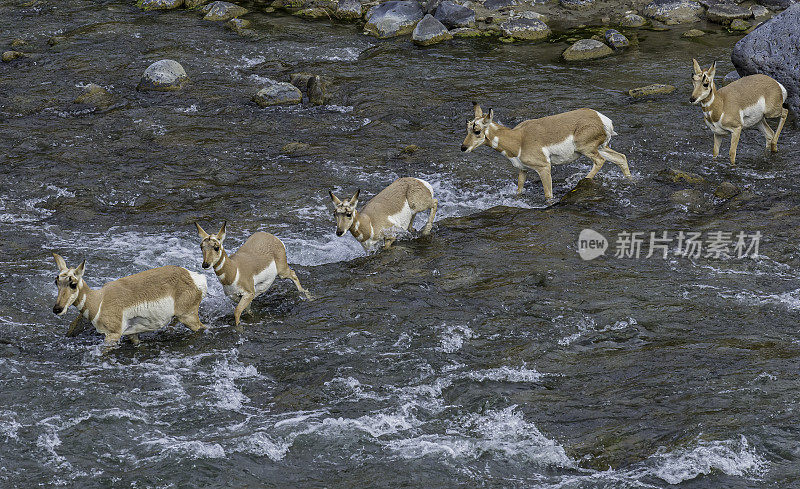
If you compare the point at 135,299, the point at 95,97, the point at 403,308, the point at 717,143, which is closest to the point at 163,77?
the point at 95,97

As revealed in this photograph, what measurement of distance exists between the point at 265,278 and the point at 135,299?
1772 millimetres

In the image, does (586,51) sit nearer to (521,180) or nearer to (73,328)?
(521,180)

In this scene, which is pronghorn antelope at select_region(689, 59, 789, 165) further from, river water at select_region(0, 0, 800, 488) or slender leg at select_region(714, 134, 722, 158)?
river water at select_region(0, 0, 800, 488)

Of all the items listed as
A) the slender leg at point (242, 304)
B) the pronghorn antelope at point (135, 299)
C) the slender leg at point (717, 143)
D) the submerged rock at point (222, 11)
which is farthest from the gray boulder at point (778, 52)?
the submerged rock at point (222, 11)

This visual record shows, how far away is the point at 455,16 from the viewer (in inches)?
953

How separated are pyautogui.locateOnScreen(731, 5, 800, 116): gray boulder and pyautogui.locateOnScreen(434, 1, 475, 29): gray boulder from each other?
8489 mm

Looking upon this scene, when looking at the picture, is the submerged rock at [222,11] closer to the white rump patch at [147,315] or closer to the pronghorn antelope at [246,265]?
the pronghorn antelope at [246,265]

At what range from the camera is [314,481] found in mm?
8172

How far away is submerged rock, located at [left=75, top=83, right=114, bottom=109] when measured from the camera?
19.5 m

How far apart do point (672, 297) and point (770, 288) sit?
130 centimetres

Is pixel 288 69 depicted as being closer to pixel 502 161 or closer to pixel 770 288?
pixel 502 161

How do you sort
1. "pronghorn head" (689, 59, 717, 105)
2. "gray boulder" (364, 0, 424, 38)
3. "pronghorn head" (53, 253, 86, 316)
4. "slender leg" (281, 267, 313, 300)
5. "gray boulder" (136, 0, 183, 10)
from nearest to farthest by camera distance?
1. "pronghorn head" (53, 253, 86, 316)
2. "slender leg" (281, 267, 313, 300)
3. "pronghorn head" (689, 59, 717, 105)
4. "gray boulder" (364, 0, 424, 38)
5. "gray boulder" (136, 0, 183, 10)

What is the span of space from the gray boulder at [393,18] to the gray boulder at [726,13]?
8.27 meters

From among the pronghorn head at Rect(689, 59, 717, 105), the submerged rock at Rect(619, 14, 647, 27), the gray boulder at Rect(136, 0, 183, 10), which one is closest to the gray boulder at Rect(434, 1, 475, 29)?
the submerged rock at Rect(619, 14, 647, 27)
